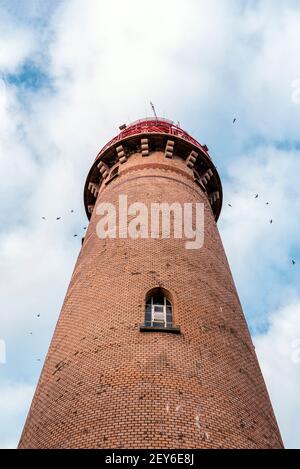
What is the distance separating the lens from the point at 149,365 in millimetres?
9609

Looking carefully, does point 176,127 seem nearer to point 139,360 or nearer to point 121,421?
point 139,360

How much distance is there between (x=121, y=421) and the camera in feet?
28.4

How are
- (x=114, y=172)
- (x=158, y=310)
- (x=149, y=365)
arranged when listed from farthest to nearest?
(x=114, y=172) < (x=158, y=310) < (x=149, y=365)

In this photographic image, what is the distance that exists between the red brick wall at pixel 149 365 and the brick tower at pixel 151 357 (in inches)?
0.8

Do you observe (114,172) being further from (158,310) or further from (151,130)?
(158,310)

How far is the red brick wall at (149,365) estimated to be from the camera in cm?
875

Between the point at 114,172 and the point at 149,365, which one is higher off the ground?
the point at 114,172

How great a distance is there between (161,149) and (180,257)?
6051 millimetres

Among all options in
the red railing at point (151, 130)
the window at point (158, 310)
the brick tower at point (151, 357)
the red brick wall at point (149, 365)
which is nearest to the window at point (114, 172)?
the red railing at point (151, 130)

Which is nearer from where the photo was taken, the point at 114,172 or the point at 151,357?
the point at 151,357

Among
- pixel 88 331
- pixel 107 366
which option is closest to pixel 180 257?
pixel 88 331

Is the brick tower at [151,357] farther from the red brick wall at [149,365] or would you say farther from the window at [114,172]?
the window at [114,172]

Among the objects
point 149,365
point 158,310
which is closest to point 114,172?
point 158,310

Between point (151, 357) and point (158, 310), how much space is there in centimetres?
166
